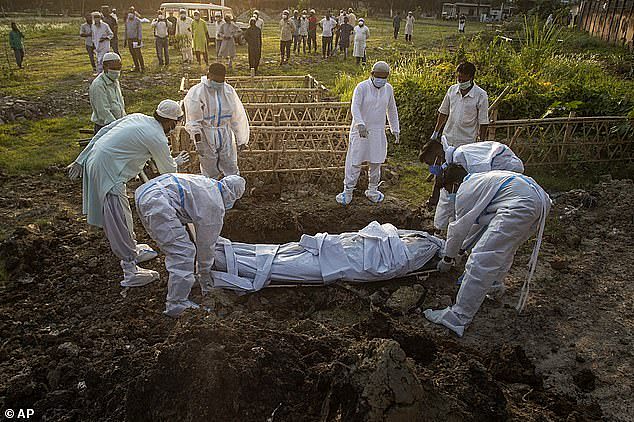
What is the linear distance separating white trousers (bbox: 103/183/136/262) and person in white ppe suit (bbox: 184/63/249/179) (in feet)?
5.89

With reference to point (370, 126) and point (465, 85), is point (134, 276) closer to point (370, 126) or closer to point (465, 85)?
point (370, 126)

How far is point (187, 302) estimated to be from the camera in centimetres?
412

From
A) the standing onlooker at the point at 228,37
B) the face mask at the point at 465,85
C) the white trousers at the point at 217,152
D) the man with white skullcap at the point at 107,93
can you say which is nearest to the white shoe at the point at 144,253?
the white trousers at the point at 217,152

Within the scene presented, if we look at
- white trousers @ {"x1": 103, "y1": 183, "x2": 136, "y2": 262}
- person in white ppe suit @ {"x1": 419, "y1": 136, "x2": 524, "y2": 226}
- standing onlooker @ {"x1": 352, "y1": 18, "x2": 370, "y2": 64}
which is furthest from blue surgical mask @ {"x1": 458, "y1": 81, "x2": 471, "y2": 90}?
standing onlooker @ {"x1": 352, "y1": 18, "x2": 370, "y2": 64}

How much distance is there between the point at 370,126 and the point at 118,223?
3651 mm

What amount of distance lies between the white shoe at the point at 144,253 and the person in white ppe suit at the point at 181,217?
1.11 metres

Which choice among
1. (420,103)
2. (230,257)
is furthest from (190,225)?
(420,103)

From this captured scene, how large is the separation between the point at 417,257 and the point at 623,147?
577 centimetres

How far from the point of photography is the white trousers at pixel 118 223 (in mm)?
4488

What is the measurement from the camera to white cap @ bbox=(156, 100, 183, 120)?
4453mm

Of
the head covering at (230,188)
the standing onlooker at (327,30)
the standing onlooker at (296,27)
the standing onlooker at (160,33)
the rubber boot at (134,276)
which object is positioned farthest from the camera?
the standing onlooker at (296,27)

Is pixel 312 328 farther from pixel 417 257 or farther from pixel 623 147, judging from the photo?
pixel 623 147

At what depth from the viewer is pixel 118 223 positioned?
180 inches

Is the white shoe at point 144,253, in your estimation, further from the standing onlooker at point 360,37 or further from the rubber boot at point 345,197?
the standing onlooker at point 360,37
